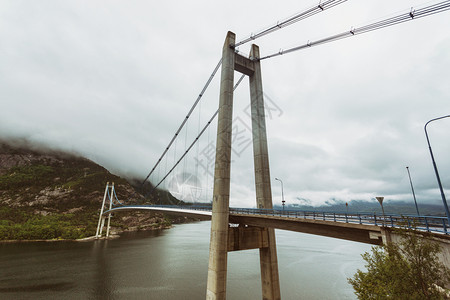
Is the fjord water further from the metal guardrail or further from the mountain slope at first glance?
the mountain slope

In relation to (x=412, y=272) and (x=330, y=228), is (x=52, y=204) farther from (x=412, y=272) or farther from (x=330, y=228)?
(x=412, y=272)

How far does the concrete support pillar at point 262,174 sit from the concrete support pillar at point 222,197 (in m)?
4.88

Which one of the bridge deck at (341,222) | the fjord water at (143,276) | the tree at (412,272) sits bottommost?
the fjord water at (143,276)

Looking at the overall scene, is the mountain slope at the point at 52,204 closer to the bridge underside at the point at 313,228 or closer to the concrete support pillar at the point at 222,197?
the concrete support pillar at the point at 222,197

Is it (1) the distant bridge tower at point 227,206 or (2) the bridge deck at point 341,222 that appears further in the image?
(1) the distant bridge tower at point 227,206

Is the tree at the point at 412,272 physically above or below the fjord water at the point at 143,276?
above

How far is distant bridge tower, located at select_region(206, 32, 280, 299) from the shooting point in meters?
19.3

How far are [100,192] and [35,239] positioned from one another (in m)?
72.2

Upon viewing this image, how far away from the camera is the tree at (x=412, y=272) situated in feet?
25.5

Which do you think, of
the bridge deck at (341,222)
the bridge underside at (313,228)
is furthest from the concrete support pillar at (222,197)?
the bridge deck at (341,222)

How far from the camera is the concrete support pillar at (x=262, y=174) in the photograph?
2114cm

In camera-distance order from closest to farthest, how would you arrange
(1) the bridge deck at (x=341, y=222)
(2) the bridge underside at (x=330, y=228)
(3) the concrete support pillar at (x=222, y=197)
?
(1) the bridge deck at (x=341, y=222) < (2) the bridge underside at (x=330, y=228) < (3) the concrete support pillar at (x=222, y=197)

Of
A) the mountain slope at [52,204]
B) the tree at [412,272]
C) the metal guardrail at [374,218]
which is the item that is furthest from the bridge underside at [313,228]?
the mountain slope at [52,204]

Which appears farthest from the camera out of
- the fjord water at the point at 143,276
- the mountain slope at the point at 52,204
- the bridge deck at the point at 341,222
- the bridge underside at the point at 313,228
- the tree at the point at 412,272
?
the mountain slope at the point at 52,204
